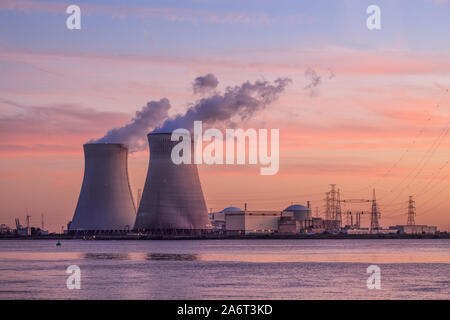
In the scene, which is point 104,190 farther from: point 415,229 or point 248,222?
point 415,229

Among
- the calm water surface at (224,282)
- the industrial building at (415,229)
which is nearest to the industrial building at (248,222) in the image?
the industrial building at (415,229)

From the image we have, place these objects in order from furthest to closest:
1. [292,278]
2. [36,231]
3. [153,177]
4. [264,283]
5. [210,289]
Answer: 1. [36,231]
2. [153,177]
3. [292,278]
4. [264,283]
5. [210,289]

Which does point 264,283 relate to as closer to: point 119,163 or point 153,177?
point 153,177

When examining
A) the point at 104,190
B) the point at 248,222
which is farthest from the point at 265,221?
the point at 104,190

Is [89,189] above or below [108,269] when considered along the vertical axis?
above
